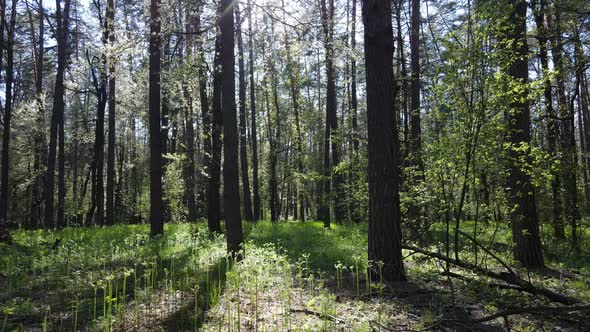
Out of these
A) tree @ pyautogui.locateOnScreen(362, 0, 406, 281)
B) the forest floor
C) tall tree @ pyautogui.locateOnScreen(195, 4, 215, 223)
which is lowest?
the forest floor

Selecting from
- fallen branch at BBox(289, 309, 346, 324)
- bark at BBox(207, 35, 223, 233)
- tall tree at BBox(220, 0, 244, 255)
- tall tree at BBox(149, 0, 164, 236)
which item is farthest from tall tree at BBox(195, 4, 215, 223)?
fallen branch at BBox(289, 309, 346, 324)

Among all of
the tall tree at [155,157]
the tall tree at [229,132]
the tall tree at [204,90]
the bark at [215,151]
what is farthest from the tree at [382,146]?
the tall tree at [155,157]

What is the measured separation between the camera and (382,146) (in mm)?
5680

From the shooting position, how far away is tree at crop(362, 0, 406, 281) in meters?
5.57

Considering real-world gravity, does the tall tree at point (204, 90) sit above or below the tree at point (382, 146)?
above

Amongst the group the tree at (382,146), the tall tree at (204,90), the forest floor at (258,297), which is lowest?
the forest floor at (258,297)

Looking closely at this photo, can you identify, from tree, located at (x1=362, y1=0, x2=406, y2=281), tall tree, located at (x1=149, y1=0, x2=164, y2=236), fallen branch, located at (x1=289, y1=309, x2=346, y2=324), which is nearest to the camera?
fallen branch, located at (x1=289, y1=309, x2=346, y2=324)

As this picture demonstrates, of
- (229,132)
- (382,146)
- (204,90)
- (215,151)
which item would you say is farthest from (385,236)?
(204,90)

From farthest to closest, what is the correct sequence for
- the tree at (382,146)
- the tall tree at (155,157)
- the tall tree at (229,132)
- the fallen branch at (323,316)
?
the tall tree at (155,157)
the tall tree at (229,132)
the tree at (382,146)
the fallen branch at (323,316)

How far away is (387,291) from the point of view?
17.1ft

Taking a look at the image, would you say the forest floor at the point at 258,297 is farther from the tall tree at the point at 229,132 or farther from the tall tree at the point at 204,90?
the tall tree at the point at 204,90

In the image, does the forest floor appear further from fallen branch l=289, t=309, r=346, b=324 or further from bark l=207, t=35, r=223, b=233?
bark l=207, t=35, r=223, b=233

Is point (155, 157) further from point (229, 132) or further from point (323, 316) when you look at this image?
point (323, 316)

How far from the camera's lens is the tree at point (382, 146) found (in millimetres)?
5570
